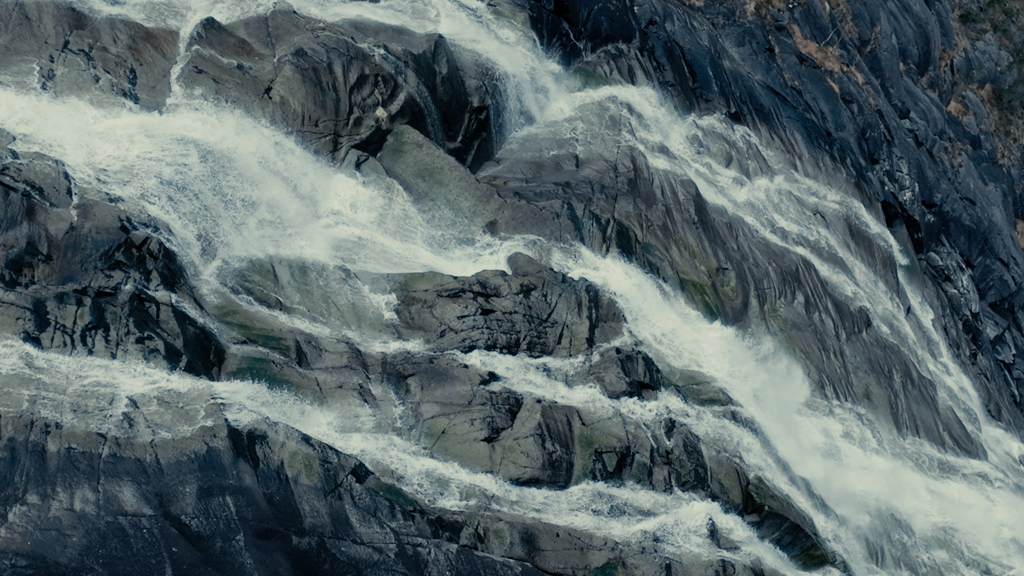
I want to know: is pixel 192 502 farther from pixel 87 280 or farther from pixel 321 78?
pixel 321 78

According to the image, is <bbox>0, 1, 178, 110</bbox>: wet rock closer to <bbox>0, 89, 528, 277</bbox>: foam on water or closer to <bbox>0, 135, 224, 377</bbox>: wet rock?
<bbox>0, 89, 528, 277</bbox>: foam on water

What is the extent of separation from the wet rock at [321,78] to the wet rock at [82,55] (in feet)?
2.90

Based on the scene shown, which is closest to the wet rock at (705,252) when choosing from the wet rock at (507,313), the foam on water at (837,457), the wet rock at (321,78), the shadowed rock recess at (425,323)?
the shadowed rock recess at (425,323)

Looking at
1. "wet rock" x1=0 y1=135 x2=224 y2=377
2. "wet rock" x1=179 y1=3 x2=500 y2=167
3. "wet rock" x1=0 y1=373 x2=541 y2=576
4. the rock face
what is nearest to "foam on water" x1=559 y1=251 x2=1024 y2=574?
the rock face

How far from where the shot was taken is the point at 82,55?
22391mm

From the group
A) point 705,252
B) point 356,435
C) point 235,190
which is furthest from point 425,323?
point 705,252

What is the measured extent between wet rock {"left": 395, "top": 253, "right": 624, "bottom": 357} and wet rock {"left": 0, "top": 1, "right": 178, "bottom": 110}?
830 centimetres

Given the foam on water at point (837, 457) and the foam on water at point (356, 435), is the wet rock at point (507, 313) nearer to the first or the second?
the foam on water at point (837, 457)

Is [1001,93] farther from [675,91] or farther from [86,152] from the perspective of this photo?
[86,152]

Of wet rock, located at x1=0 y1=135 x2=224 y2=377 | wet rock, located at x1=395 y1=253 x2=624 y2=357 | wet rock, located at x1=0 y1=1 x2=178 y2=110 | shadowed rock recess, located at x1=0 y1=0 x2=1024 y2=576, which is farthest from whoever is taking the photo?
wet rock, located at x1=0 y1=1 x2=178 y2=110

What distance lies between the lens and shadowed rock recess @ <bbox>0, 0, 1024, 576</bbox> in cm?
1611

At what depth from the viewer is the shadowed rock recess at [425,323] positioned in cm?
1611

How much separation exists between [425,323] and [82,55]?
10767mm

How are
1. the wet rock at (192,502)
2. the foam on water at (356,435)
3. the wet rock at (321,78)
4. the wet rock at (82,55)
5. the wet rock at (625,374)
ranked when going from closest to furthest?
1. the wet rock at (192,502)
2. the foam on water at (356,435)
3. the wet rock at (625,374)
4. the wet rock at (82,55)
5. the wet rock at (321,78)
